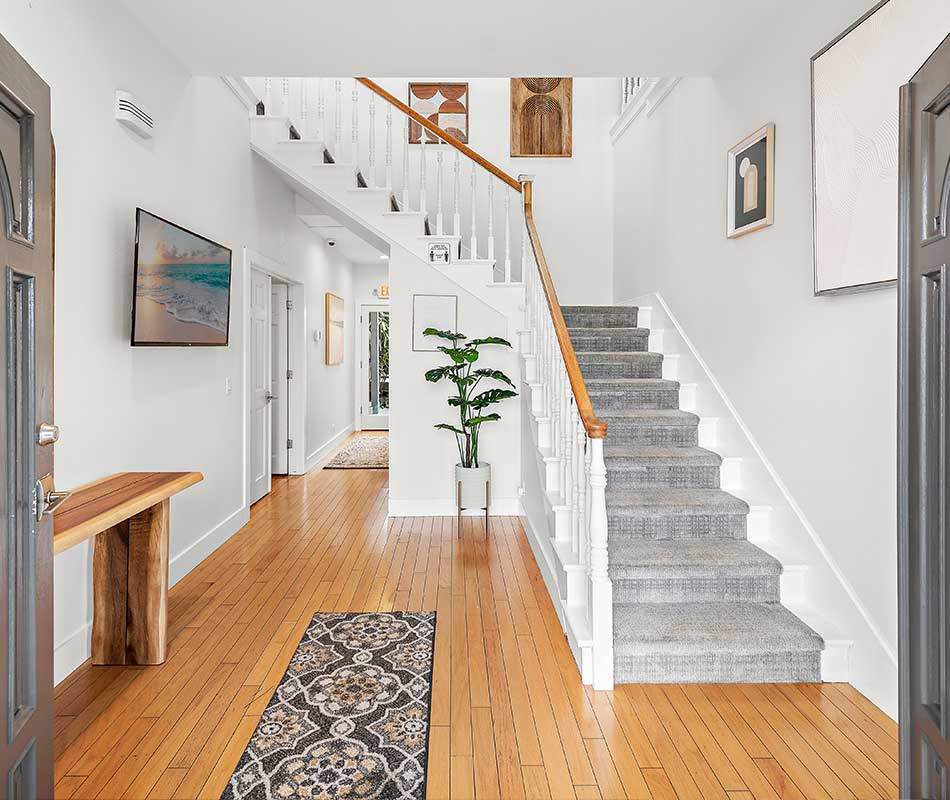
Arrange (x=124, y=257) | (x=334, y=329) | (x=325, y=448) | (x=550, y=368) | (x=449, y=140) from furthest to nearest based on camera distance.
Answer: (x=334, y=329)
(x=325, y=448)
(x=449, y=140)
(x=550, y=368)
(x=124, y=257)

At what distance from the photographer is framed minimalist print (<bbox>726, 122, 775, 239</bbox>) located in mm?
3439

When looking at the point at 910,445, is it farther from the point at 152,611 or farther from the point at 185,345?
the point at 185,345

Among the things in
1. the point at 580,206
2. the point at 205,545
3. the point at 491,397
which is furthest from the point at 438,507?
the point at 580,206

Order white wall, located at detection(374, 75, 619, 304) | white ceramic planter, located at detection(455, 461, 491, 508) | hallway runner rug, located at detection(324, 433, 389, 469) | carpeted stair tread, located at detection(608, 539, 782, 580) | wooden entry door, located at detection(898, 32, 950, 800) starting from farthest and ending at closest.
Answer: hallway runner rug, located at detection(324, 433, 389, 469) → white wall, located at detection(374, 75, 619, 304) → white ceramic planter, located at detection(455, 461, 491, 508) → carpeted stair tread, located at detection(608, 539, 782, 580) → wooden entry door, located at detection(898, 32, 950, 800)

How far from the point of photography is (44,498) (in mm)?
1662

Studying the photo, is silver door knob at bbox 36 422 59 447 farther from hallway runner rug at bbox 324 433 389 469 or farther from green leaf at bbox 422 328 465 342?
hallway runner rug at bbox 324 433 389 469

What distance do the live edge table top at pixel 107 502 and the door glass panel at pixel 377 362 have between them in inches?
331

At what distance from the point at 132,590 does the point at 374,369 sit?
8.94 m

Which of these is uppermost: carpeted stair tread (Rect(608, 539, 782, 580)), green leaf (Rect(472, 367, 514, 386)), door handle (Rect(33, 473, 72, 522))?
green leaf (Rect(472, 367, 514, 386))

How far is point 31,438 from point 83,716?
1.45 meters

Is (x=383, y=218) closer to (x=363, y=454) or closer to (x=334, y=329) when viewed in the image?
(x=334, y=329)

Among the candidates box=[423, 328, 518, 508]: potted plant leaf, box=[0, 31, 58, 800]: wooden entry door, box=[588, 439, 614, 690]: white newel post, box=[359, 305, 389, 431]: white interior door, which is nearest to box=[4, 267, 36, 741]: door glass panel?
box=[0, 31, 58, 800]: wooden entry door

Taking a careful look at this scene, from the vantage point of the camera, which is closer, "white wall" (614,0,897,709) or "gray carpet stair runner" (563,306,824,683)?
"white wall" (614,0,897,709)

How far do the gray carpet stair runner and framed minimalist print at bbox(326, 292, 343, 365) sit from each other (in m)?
5.04
